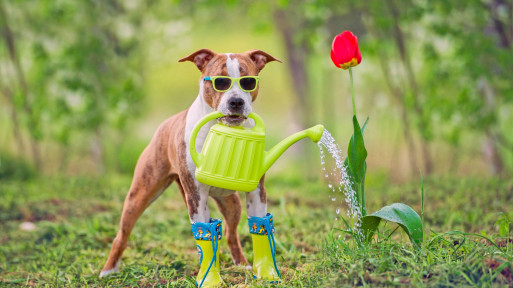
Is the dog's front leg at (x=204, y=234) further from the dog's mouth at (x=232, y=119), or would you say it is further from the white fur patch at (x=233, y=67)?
the white fur patch at (x=233, y=67)

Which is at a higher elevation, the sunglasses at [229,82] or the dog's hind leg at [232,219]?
the sunglasses at [229,82]

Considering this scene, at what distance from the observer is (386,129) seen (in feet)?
31.0

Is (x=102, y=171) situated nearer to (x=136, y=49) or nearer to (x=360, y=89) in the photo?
(x=136, y=49)

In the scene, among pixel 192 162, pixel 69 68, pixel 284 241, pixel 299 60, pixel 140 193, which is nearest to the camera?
pixel 192 162

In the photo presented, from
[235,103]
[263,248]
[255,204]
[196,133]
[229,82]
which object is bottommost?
[263,248]

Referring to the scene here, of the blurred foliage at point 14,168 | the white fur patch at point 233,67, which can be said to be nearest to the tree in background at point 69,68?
the blurred foliage at point 14,168

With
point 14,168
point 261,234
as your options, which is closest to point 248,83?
point 261,234

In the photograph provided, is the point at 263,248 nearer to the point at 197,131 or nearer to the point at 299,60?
the point at 197,131

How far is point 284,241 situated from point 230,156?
→ 1469 mm

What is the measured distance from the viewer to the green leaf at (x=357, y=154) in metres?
2.97

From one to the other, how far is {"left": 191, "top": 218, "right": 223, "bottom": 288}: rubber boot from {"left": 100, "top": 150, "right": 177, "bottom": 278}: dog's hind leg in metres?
0.54

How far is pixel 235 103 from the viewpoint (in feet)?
9.22

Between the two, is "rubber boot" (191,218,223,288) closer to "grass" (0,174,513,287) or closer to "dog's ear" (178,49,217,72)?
"grass" (0,174,513,287)

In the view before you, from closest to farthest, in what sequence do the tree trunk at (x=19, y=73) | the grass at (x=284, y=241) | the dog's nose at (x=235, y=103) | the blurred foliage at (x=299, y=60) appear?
the grass at (x=284, y=241), the dog's nose at (x=235, y=103), the blurred foliage at (x=299, y=60), the tree trunk at (x=19, y=73)
